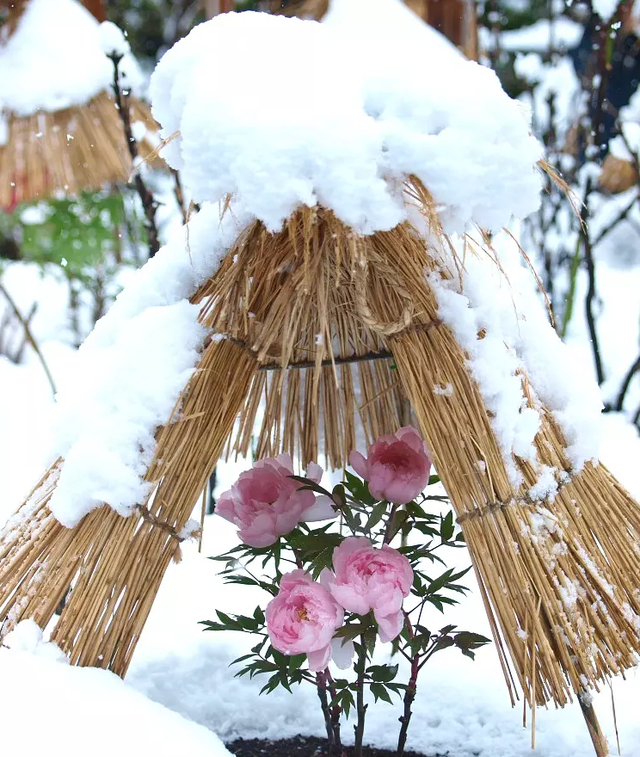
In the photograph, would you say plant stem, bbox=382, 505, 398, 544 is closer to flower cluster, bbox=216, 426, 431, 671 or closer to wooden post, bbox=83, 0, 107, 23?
flower cluster, bbox=216, 426, 431, 671

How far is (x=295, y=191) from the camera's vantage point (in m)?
0.66

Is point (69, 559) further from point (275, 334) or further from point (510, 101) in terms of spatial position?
point (510, 101)

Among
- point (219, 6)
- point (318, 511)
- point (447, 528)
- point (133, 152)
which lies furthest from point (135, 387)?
point (219, 6)

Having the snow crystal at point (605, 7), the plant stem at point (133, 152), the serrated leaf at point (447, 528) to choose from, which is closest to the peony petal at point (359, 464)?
the serrated leaf at point (447, 528)

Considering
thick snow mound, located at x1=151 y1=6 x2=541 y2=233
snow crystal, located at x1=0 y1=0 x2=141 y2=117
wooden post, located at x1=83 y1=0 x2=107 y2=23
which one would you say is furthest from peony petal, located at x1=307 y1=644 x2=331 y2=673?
wooden post, located at x1=83 y1=0 x2=107 y2=23

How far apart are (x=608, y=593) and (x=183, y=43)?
2.34 ft

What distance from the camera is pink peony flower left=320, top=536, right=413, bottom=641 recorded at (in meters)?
0.82

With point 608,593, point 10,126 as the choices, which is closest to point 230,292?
point 608,593

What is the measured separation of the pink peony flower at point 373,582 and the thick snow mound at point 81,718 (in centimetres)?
20

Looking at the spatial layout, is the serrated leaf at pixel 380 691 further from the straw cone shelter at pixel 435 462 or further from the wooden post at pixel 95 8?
the wooden post at pixel 95 8

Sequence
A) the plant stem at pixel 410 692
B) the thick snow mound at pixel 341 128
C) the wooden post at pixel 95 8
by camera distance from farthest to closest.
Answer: the wooden post at pixel 95 8 → the plant stem at pixel 410 692 → the thick snow mound at pixel 341 128

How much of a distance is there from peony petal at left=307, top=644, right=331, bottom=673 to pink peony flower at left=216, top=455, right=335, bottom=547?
0.15 metres

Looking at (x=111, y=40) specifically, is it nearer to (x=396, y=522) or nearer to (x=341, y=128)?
(x=341, y=128)

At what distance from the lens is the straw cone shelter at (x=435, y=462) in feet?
2.57
